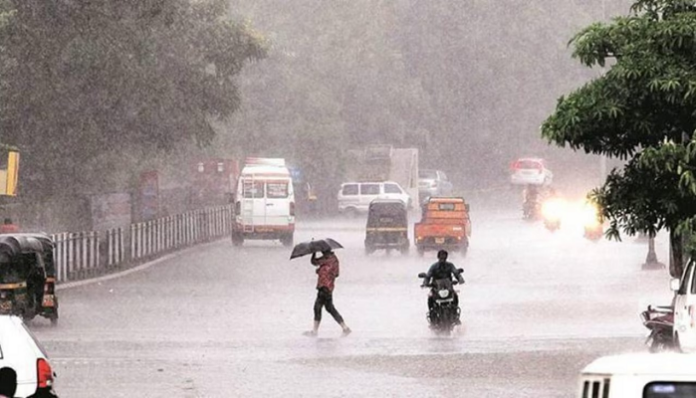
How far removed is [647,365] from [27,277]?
80.1 ft

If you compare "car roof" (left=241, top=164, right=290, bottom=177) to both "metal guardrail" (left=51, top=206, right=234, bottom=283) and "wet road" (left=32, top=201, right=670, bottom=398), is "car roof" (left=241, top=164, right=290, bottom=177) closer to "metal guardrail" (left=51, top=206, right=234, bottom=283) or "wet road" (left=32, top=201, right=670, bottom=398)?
"metal guardrail" (left=51, top=206, right=234, bottom=283)

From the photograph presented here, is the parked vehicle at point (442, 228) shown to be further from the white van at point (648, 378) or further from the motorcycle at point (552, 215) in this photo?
the white van at point (648, 378)

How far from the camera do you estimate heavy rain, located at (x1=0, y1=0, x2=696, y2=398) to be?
2303cm

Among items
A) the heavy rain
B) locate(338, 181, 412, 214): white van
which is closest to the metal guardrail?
the heavy rain

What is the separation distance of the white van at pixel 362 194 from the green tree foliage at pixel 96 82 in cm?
2495

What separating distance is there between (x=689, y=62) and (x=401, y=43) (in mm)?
87906

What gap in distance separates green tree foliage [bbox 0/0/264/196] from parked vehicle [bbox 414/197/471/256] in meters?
7.57

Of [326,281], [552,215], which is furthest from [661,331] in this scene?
[552,215]

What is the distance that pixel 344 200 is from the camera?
86688mm

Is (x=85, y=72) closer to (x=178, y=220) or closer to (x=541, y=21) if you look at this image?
(x=178, y=220)

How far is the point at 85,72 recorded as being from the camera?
173ft

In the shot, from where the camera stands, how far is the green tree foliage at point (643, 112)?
22391 mm

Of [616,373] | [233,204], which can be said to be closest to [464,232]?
[233,204]

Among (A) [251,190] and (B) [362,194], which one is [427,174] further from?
(A) [251,190]
